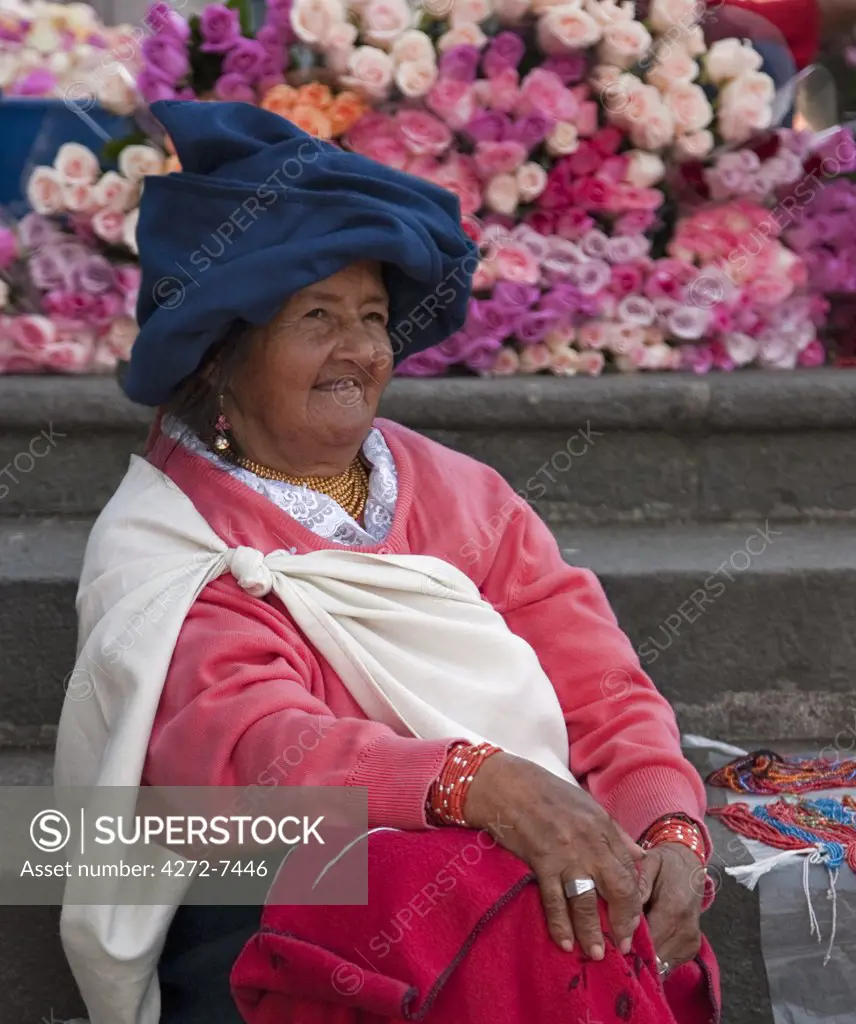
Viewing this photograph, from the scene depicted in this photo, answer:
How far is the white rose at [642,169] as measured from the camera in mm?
Answer: 3576

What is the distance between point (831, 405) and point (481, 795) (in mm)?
1843

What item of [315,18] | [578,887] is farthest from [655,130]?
[578,887]

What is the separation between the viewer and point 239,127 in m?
2.29

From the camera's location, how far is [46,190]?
3.54 meters

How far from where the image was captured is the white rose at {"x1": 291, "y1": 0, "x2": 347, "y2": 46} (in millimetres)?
3463

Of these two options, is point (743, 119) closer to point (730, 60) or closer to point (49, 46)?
point (730, 60)

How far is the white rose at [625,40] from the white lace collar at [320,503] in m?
1.62

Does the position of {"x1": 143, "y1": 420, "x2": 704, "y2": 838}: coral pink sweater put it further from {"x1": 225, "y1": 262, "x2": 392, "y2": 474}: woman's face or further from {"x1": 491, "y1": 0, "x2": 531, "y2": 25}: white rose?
{"x1": 491, "y1": 0, "x2": 531, "y2": 25}: white rose

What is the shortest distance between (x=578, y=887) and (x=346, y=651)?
22.9 inches

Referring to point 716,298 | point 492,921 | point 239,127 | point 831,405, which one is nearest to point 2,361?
A: point 239,127

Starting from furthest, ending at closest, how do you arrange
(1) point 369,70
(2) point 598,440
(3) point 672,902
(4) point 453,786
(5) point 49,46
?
(5) point 49,46 < (1) point 369,70 < (2) point 598,440 < (3) point 672,902 < (4) point 453,786

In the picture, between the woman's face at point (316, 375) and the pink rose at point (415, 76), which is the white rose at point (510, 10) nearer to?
the pink rose at point (415, 76)

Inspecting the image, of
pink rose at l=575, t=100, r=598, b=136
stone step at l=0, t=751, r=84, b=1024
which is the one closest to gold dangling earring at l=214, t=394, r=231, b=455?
stone step at l=0, t=751, r=84, b=1024

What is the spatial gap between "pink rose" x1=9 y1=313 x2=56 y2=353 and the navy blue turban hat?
50.1 inches
